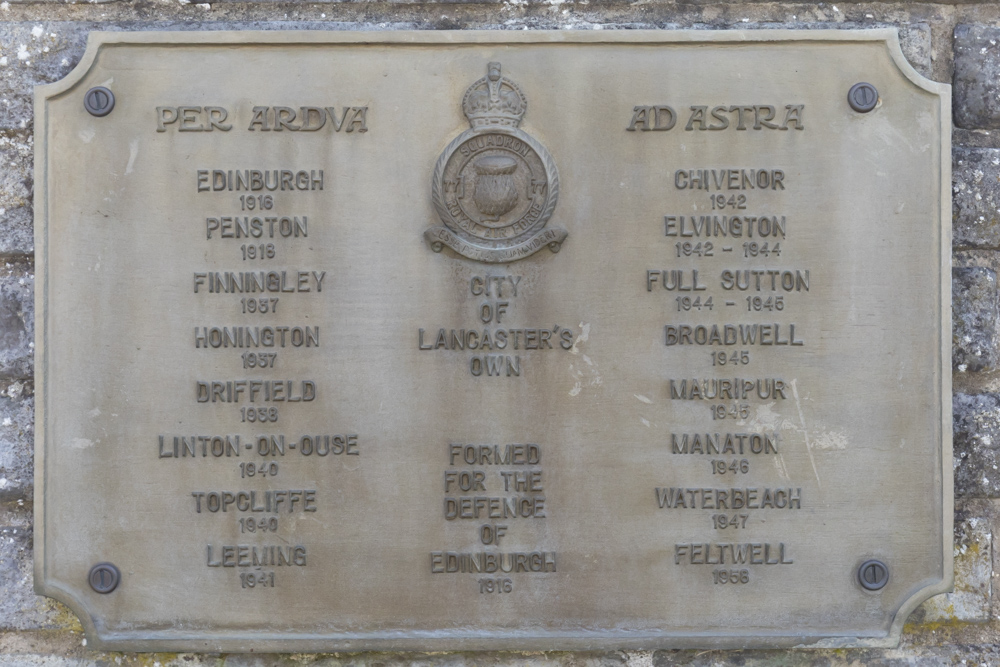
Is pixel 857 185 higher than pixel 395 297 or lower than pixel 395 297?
higher

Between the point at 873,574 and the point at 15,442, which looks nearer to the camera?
the point at 873,574

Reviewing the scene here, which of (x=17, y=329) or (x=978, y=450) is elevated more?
(x=17, y=329)

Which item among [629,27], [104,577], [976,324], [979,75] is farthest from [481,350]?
[979,75]

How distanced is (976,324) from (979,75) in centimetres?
75

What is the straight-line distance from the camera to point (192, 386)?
103 inches

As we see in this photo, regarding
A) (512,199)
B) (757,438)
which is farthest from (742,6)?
(757,438)

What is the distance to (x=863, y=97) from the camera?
8.69 ft

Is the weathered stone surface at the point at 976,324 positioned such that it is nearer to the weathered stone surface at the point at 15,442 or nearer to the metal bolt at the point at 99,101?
the metal bolt at the point at 99,101

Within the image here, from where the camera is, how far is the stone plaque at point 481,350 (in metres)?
2.62

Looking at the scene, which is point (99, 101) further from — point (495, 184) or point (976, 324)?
point (976, 324)

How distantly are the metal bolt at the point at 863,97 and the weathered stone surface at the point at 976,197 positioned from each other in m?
0.36

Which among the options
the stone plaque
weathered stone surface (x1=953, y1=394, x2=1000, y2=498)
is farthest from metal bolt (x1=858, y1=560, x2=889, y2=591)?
weathered stone surface (x1=953, y1=394, x2=1000, y2=498)

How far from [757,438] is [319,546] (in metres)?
1.27

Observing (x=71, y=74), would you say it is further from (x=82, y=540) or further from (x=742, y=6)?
(x=742, y=6)
